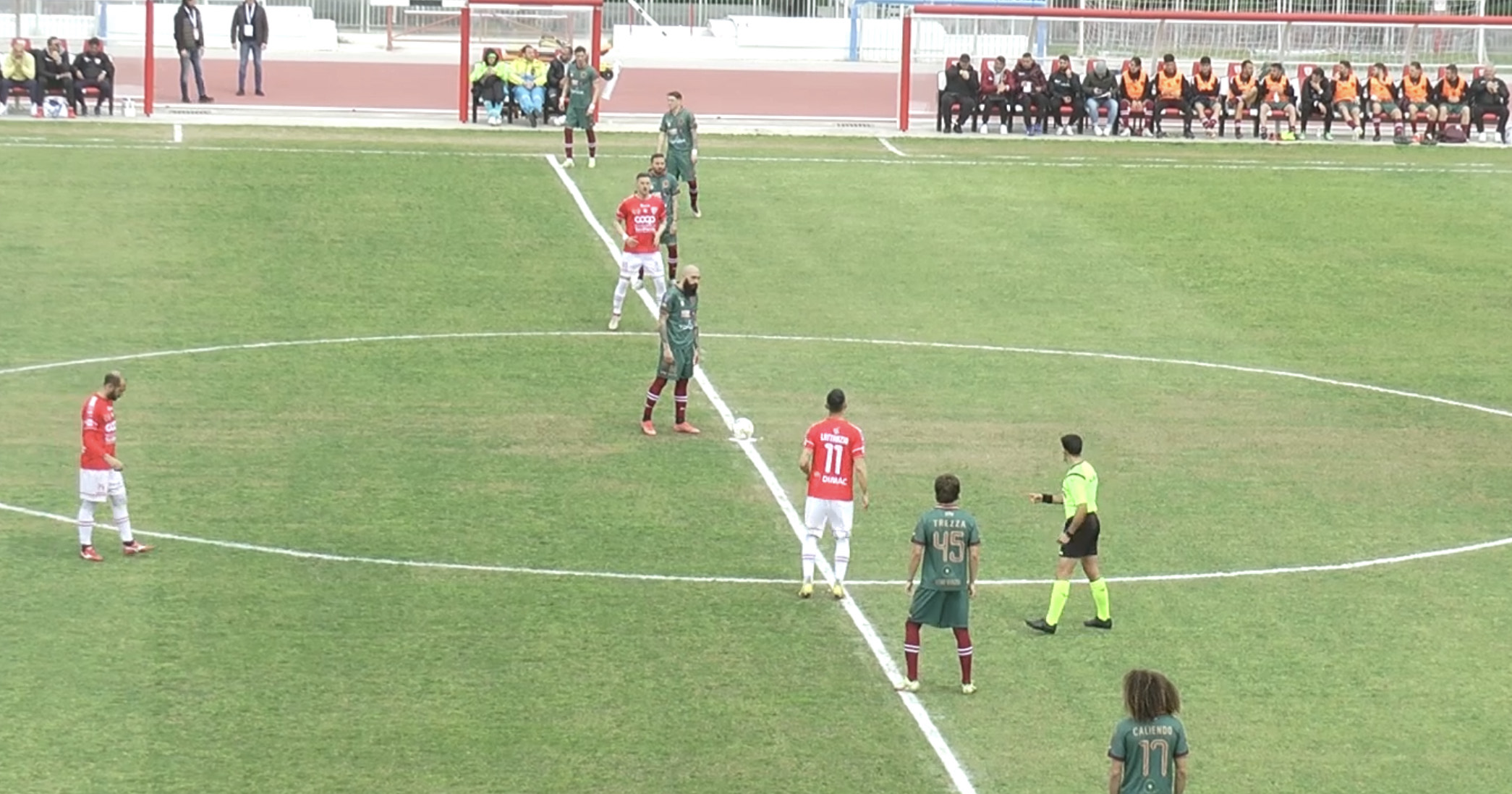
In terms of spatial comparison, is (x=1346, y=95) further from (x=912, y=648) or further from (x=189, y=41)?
(x=912, y=648)

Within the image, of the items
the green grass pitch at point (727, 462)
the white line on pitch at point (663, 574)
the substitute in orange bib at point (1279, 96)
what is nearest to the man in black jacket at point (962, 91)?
the green grass pitch at point (727, 462)

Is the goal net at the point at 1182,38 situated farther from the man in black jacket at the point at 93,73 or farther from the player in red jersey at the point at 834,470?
the player in red jersey at the point at 834,470

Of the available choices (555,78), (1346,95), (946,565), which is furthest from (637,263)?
(1346,95)

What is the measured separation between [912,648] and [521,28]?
36.8 m

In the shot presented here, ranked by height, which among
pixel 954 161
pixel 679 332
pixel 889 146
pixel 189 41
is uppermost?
pixel 189 41

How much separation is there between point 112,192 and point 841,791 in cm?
2987

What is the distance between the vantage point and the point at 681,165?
139ft

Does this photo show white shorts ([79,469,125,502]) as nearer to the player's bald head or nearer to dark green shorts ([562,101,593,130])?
the player's bald head

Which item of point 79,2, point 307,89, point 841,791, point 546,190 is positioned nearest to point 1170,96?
point 546,190

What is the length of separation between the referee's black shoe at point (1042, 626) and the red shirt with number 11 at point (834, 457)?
2.03 meters

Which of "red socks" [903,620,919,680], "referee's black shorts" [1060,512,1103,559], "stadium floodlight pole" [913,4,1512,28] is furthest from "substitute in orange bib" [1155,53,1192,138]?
"red socks" [903,620,919,680]

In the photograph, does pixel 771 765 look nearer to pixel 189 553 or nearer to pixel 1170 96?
pixel 189 553

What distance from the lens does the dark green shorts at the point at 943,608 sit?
1966 centimetres

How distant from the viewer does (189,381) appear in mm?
31875
